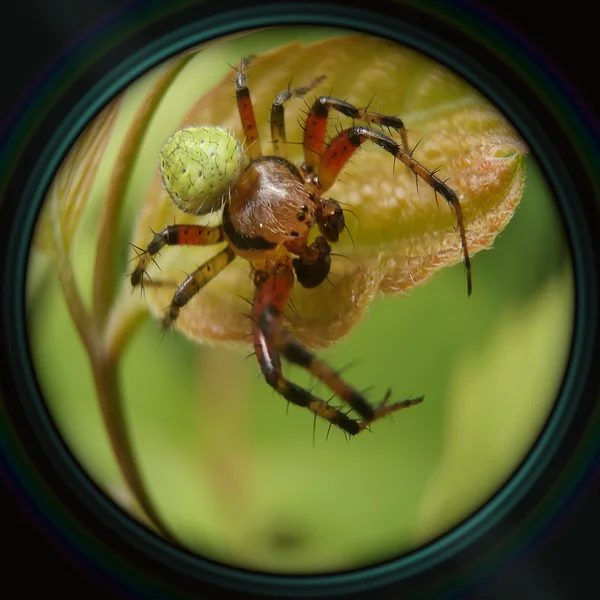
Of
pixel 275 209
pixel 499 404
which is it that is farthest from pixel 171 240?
pixel 499 404

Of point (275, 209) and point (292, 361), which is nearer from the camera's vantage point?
point (292, 361)

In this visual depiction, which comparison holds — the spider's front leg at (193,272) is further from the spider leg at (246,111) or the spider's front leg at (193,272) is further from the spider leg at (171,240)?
the spider leg at (246,111)

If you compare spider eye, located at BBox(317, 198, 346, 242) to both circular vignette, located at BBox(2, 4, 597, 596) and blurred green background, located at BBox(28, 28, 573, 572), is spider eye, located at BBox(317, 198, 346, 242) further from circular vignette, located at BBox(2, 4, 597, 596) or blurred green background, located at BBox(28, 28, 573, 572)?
circular vignette, located at BBox(2, 4, 597, 596)

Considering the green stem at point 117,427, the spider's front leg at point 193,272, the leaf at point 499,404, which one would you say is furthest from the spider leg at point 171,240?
the leaf at point 499,404

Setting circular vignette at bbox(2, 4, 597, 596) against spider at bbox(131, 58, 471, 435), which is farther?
circular vignette at bbox(2, 4, 597, 596)

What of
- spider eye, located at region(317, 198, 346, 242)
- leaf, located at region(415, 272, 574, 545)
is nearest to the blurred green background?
leaf, located at region(415, 272, 574, 545)

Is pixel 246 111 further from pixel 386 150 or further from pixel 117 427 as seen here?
pixel 117 427

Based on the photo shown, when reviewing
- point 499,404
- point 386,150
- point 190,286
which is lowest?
point 499,404
